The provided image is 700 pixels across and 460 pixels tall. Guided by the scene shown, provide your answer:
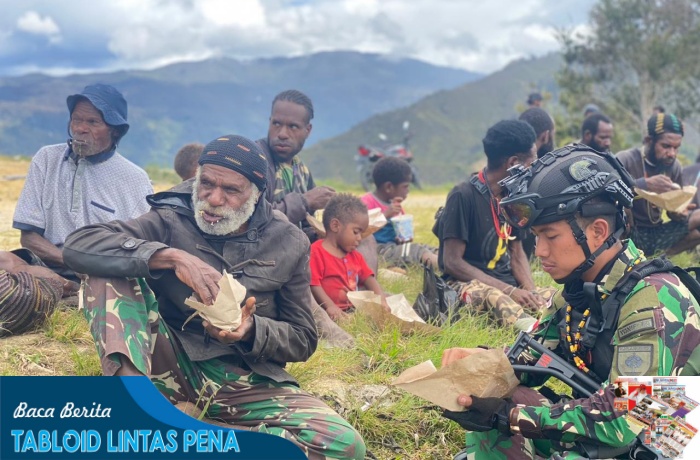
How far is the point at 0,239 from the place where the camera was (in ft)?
23.4

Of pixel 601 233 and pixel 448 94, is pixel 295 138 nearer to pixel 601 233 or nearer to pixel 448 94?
pixel 601 233

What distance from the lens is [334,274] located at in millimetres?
5750

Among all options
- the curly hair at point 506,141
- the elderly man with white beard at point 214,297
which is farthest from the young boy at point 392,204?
the elderly man with white beard at point 214,297

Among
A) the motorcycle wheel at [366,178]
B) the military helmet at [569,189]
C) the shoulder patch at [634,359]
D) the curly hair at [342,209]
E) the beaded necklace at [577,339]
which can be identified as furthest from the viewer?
the motorcycle wheel at [366,178]

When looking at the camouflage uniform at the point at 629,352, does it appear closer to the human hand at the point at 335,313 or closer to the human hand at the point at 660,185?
the human hand at the point at 335,313

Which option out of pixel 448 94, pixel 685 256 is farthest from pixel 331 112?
pixel 685 256

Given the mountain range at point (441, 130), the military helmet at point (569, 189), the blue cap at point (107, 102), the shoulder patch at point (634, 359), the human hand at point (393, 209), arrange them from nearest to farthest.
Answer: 1. the shoulder patch at point (634, 359)
2. the military helmet at point (569, 189)
3. the blue cap at point (107, 102)
4. the human hand at point (393, 209)
5. the mountain range at point (441, 130)

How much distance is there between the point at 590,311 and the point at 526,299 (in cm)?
262

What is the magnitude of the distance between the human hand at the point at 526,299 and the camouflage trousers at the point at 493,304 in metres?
0.04

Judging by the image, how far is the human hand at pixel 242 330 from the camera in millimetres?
3286

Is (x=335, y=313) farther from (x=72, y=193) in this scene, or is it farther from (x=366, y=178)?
(x=366, y=178)

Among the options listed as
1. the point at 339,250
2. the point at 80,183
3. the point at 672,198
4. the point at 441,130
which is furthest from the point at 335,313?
the point at 441,130

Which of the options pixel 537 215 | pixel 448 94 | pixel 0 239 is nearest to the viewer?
pixel 537 215

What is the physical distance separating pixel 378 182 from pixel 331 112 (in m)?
133
